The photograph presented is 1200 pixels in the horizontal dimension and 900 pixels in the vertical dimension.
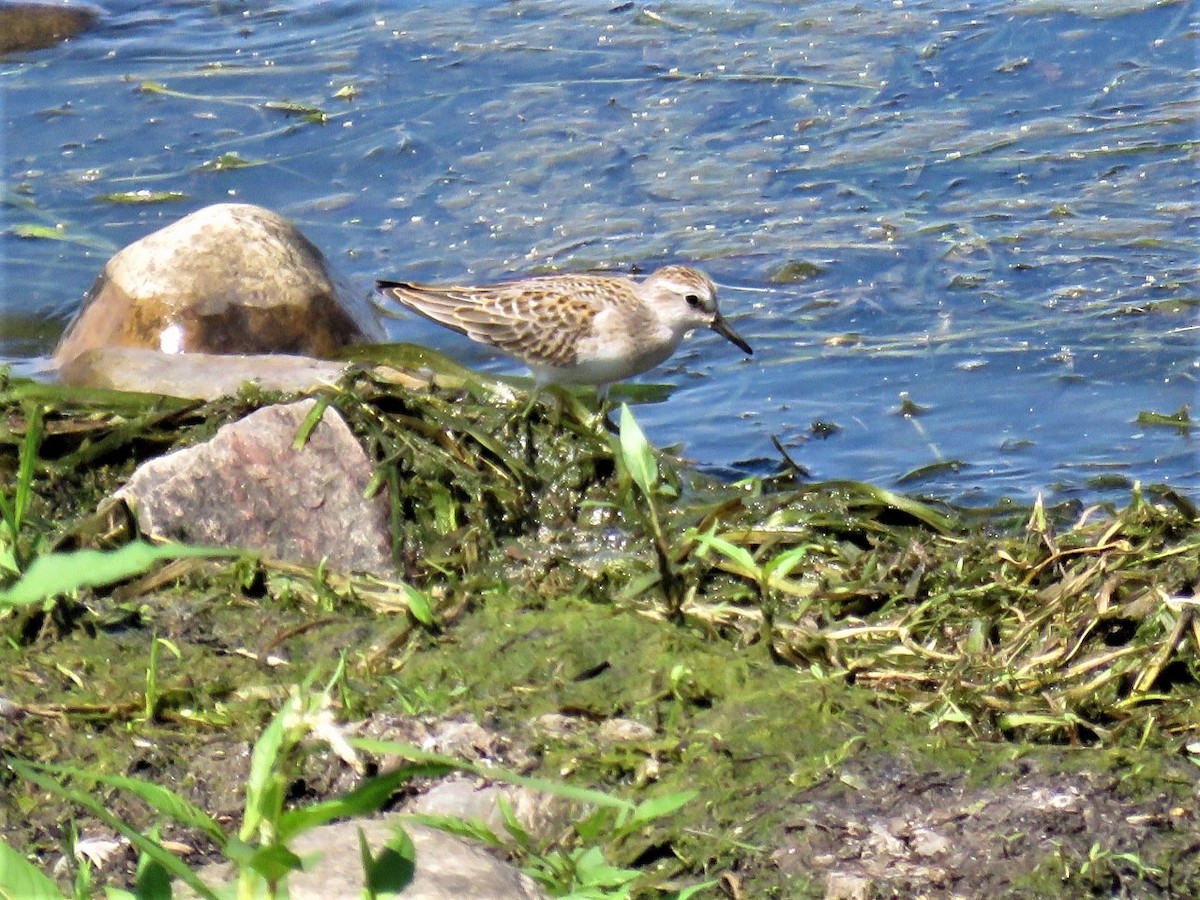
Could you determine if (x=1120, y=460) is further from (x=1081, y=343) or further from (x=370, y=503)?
(x=370, y=503)

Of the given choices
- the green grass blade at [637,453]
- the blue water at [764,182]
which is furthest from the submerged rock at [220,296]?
the green grass blade at [637,453]

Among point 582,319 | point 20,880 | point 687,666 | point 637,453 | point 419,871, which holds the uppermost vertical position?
point 20,880

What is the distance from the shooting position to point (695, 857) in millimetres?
2855

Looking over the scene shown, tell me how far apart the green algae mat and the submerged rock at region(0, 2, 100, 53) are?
762cm

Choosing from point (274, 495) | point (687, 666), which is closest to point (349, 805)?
point (687, 666)

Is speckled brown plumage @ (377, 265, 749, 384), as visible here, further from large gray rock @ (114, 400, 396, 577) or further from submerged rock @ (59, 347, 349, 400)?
large gray rock @ (114, 400, 396, 577)

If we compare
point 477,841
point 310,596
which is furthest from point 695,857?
point 310,596

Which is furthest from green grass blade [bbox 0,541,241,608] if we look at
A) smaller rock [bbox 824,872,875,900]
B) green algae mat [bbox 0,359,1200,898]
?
smaller rock [bbox 824,872,875,900]

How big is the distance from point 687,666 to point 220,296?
4.11 meters

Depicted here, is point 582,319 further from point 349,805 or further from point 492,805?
point 349,805

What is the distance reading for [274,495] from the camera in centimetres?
450

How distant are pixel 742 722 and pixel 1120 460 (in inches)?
134

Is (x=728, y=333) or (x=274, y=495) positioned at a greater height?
(x=274, y=495)

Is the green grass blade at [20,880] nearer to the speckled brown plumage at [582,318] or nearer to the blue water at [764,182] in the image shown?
the blue water at [764,182]
